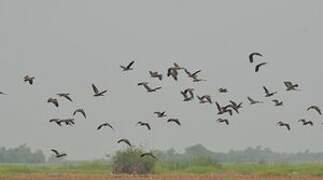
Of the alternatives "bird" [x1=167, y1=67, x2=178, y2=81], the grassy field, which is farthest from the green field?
"bird" [x1=167, y1=67, x2=178, y2=81]

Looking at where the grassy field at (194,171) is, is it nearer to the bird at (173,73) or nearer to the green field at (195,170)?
the green field at (195,170)

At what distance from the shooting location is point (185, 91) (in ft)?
90.1

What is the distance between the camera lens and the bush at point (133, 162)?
5166 centimetres

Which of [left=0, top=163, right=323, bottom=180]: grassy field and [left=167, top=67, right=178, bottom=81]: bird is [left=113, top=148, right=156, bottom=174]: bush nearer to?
[left=0, top=163, right=323, bottom=180]: grassy field

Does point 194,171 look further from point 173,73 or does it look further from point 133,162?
point 173,73

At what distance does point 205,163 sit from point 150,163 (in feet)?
34.0

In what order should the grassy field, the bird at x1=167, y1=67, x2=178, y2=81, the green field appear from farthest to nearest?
the green field
the grassy field
the bird at x1=167, y1=67, x2=178, y2=81

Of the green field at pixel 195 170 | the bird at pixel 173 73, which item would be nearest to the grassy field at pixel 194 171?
the green field at pixel 195 170

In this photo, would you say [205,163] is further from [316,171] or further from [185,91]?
[185,91]

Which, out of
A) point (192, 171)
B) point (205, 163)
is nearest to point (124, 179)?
point (192, 171)

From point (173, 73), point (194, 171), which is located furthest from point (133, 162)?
point (173, 73)

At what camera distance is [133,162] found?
171ft

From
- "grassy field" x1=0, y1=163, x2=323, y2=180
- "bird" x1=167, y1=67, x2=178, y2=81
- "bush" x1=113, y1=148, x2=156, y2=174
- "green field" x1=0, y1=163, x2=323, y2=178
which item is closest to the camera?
"bird" x1=167, y1=67, x2=178, y2=81

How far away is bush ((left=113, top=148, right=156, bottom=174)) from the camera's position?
5166cm
